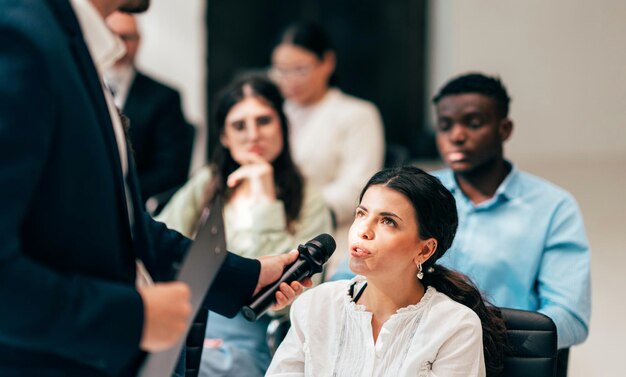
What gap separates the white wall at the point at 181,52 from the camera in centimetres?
574

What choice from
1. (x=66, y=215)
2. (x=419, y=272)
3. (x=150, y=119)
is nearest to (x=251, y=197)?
(x=150, y=119)

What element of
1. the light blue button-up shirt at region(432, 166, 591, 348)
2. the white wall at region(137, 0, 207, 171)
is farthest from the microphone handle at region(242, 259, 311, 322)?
the white wall at region(137, 0, 207, 171)

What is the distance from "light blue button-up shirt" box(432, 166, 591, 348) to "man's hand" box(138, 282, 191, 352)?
3.67 feet

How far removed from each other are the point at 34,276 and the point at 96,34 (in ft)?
1.34

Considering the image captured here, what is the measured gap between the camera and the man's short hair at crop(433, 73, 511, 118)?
2.65m

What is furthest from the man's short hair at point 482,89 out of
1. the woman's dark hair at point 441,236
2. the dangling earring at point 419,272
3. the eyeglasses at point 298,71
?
the eyeglasses at point 298,71

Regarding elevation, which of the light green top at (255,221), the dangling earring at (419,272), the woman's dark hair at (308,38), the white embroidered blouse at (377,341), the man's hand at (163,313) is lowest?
the light green top at (255,221)

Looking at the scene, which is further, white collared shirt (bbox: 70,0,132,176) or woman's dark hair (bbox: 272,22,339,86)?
woman's dark hair (bbox: 272,22,339,86)

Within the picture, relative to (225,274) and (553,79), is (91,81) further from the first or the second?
(553,79)

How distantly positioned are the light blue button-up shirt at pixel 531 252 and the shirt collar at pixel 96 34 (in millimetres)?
1137

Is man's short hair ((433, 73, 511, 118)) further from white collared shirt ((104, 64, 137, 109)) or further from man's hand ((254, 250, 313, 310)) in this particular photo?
white collared shirt ((104, 64, 137, 109))

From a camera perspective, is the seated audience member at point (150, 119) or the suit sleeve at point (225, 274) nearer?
the suit sleeve at point (225, 274)

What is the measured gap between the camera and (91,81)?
4.33 ft

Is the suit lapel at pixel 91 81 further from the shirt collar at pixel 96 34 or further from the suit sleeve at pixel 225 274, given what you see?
the suit sleeve at pixel 225 274
